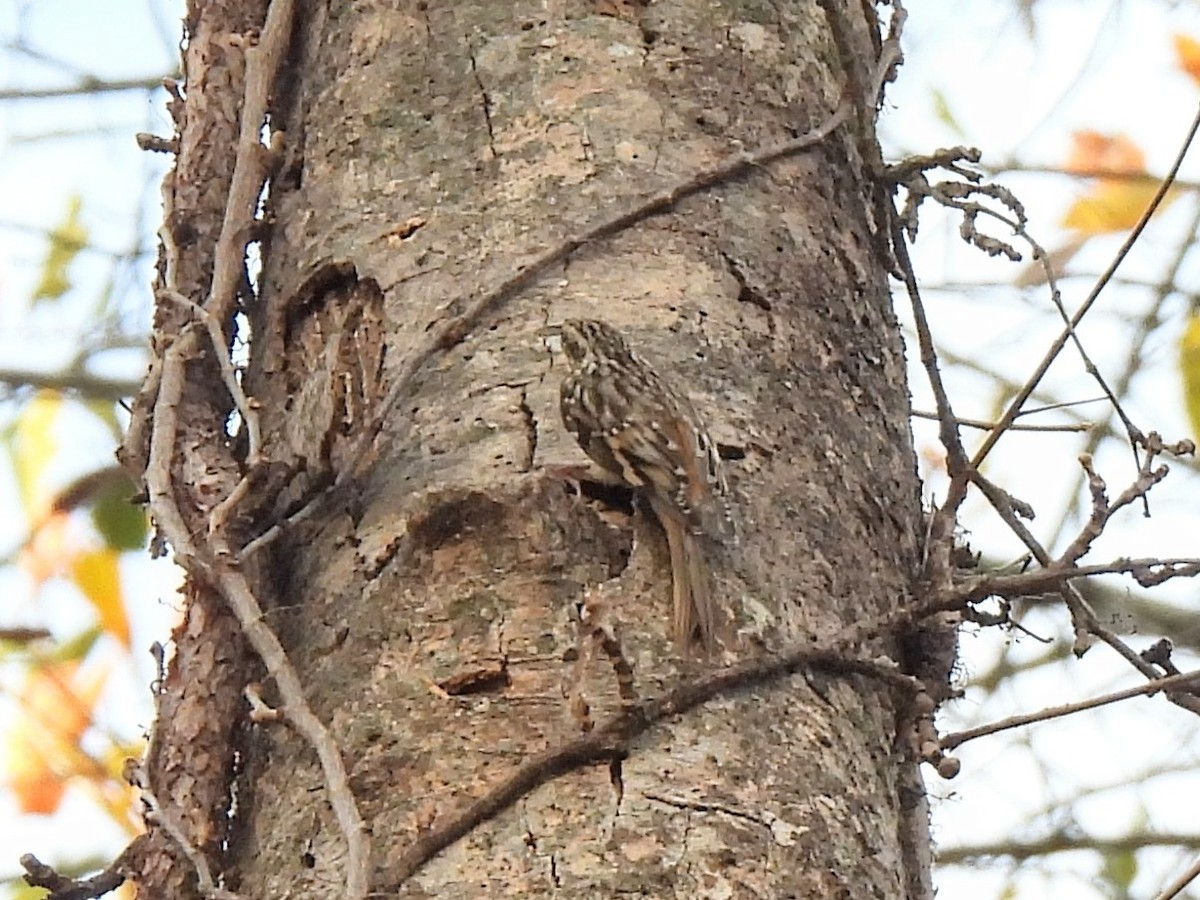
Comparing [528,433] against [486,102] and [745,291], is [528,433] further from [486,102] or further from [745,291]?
[486,102]

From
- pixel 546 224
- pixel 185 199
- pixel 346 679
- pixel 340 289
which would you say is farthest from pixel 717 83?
pixel 346 679

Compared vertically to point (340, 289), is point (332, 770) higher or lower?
lower

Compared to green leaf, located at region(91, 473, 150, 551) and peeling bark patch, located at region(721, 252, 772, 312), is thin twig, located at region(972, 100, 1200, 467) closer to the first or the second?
peeling bark patch, located at region(721, 252, 772, 312)

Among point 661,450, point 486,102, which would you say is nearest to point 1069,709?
point 661,450

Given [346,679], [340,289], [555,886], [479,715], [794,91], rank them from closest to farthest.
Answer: [555,886], [479,715], [346,679], [340,289], [794,91]

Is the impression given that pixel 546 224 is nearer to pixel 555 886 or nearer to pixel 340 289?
pixel 340 289

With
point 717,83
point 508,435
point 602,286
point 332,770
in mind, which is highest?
point 717,83

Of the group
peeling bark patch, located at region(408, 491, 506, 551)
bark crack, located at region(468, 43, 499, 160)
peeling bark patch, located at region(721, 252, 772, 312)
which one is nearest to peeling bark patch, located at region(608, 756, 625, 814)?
peeling bark patch, located at region(408, 491, 506, 551)

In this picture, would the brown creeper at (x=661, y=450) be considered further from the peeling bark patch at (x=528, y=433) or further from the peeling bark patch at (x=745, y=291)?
the peeling bark patch at (x=745, y=291)

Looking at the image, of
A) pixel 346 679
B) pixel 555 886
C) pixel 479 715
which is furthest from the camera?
pixel 346 679

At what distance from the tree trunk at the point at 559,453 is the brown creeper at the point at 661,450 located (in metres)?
0.03

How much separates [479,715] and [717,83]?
90 centimetres

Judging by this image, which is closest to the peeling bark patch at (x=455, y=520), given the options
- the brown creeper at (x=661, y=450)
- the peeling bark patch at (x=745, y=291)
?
the brown creeper at (x=661, y=450)

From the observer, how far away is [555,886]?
1443 mm
